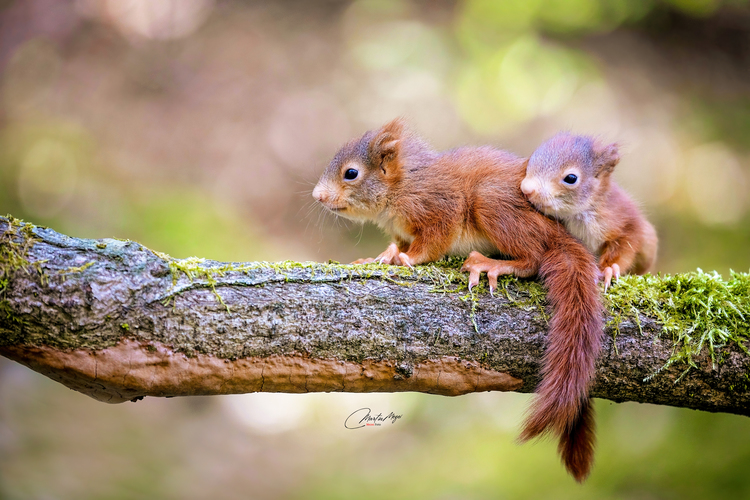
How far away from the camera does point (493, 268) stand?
8.00 feet

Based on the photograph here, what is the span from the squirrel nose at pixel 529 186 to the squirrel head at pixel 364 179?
72 cm

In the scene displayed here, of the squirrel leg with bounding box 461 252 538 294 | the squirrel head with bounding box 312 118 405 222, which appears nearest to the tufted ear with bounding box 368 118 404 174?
the squirrel head with bounding box 312 118 405 222

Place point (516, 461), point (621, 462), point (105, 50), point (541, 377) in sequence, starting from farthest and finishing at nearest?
1. point (105, 50)
2. point (516, 461)
3. point (621, 462)
4. point (541, 377)

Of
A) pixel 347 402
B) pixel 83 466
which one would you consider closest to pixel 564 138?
pixel 347 402

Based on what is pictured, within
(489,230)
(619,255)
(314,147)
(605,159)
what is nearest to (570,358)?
(489,230)

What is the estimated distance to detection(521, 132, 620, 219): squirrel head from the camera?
2.75 meters

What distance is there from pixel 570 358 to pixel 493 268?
499 mm

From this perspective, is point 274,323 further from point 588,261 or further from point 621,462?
point 621,462

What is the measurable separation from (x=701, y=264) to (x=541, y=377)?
465cm

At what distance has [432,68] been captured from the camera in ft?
21.7

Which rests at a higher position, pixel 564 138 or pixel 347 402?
pixel 564 138

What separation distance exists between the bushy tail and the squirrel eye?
438 mm

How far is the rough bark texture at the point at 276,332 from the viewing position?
188 centimetres

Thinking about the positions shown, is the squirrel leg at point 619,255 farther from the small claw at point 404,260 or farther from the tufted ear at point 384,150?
the tufted ear at point 384,150
